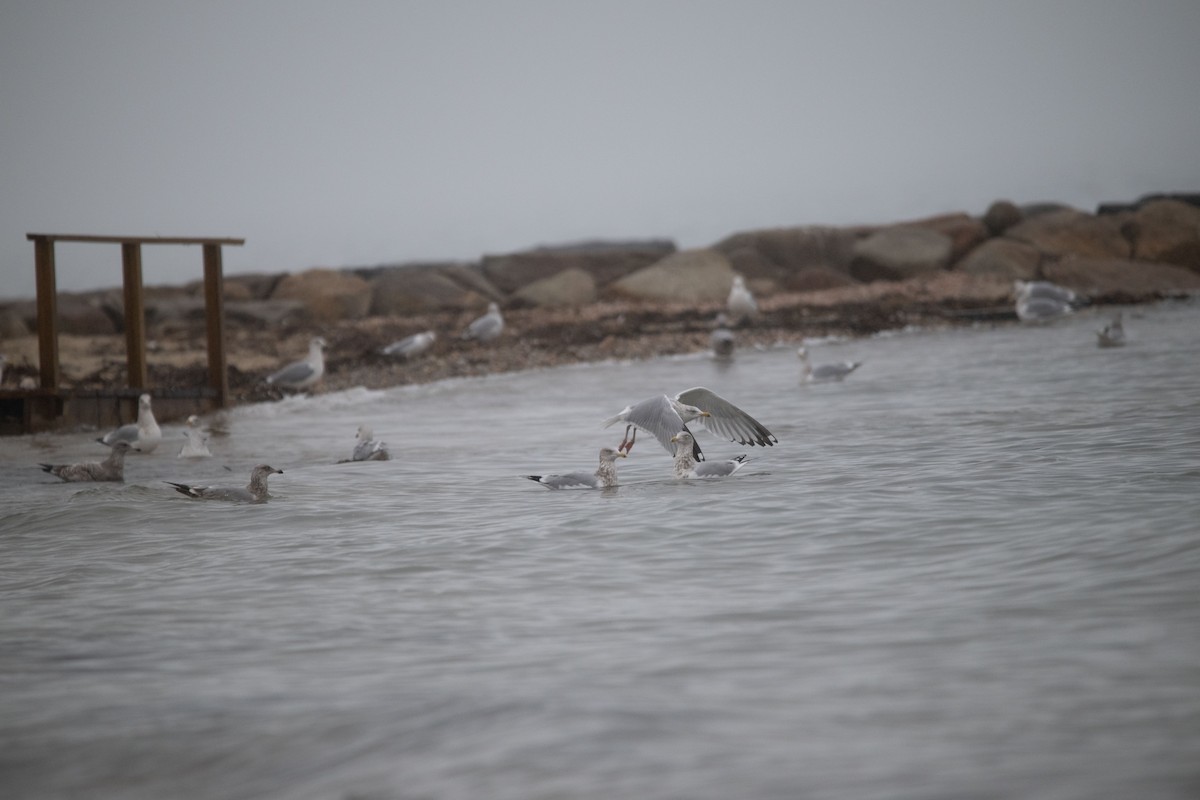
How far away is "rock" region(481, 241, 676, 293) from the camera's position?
27875 millimetres

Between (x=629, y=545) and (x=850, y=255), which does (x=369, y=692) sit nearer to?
(x=629, y=545)

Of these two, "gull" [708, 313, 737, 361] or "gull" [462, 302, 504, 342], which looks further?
"gull" [462, 302, 504, 342]

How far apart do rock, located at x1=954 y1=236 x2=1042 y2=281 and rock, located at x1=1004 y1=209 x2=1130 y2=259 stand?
25.8 inches

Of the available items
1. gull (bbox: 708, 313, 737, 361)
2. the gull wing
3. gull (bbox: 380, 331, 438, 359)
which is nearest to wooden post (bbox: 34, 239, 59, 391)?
gull (bbox: 380, 331, 438, 359)

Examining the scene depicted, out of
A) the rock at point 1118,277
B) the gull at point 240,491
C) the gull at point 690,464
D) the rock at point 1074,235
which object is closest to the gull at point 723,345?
the gull at point 690,464

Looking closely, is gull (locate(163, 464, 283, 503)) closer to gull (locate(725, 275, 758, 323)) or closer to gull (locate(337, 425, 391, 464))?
gull (locate(337, 425, 391, 464))

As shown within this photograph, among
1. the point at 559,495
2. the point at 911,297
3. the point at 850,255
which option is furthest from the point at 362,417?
the point at 850,255

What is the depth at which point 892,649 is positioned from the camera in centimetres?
423

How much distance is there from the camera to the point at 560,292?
83.8ft

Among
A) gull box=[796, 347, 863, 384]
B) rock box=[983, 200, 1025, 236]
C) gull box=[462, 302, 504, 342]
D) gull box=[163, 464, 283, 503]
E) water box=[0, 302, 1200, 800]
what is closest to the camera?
water box=[0, 302, 1200, 800]

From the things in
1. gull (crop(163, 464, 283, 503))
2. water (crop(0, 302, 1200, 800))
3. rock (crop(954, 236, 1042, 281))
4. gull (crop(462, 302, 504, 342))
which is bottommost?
water (crop(0, 302, 1200, 800))

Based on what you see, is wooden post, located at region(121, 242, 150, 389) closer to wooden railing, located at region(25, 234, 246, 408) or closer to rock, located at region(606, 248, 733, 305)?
wooden railing, located at region(25, 234, 246, 408)

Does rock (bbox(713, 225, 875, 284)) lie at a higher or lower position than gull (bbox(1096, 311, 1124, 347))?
higher

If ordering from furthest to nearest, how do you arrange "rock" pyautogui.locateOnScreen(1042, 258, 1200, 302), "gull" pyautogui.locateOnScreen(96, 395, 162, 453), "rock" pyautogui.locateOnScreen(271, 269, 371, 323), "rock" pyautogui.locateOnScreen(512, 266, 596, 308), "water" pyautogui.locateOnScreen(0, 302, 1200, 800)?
"rock" pyautogui.locateOnScreen(512, 266, 596, 308) → "rock" pyautogui.locateOnScreen(1042, 258, 1200, 302) → "rock" pyautogui.locateOnScreen(271, 269, 371, 323) → "gull" pyautogui.locateOnScreen(96, 395, 162, 453) → "water" pyautogui.locateOnScreen(0, 302, 1200, 800)
